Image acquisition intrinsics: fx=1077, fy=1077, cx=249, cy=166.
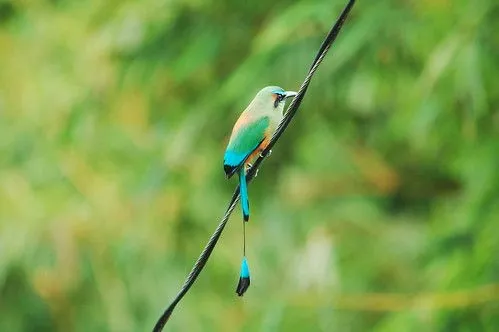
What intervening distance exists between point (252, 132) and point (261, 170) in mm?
2212

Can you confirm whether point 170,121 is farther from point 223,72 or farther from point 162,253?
point 162,253

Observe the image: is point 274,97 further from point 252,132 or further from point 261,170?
point 261,170

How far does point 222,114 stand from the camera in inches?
117

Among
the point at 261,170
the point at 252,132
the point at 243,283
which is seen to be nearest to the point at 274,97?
the point at 252,132

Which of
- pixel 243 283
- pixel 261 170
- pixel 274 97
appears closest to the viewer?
pixel 243 283

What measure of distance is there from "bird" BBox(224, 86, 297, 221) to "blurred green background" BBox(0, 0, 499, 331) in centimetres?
133

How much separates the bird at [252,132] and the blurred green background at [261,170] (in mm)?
1334

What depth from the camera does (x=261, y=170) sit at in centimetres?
320

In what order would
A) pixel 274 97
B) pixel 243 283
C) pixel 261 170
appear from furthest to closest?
pixel 261 170 → pixel 274 97 → pixel 243 283

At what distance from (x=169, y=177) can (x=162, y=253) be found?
51 cm

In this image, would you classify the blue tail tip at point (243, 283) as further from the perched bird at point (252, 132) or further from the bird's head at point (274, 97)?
the bird's head at point (274, 97)

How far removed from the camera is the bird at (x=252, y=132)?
3.20 ft

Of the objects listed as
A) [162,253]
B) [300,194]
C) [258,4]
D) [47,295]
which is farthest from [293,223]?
[47,295]

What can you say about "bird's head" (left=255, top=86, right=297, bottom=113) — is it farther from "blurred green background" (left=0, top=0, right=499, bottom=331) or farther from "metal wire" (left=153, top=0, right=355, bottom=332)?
"blurred green background" (left=0, top=0, right=499, bottom=331)
